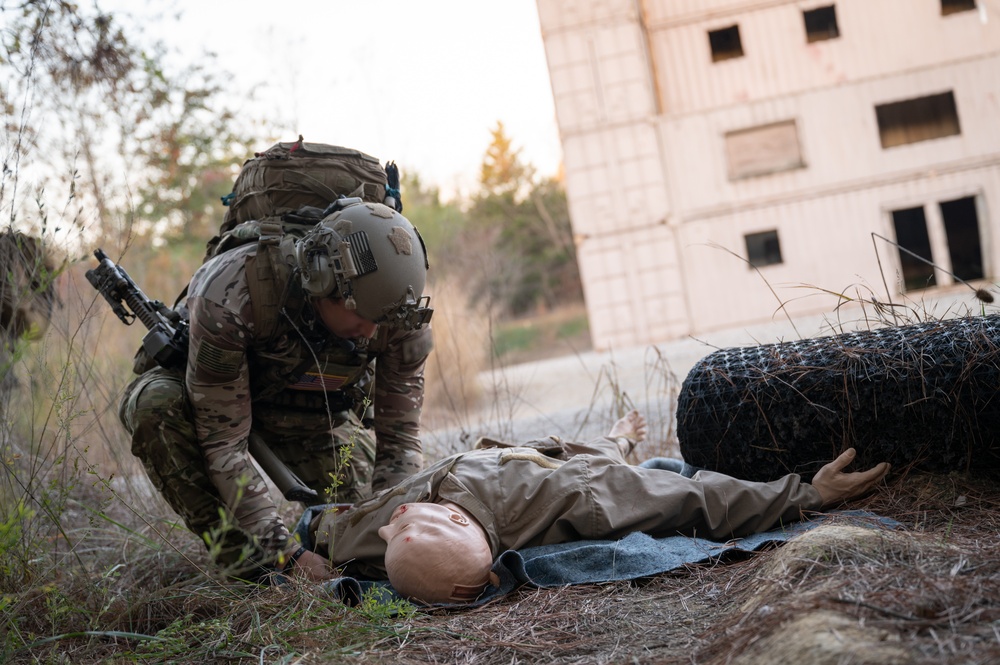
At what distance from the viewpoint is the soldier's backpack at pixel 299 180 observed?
3.30 m

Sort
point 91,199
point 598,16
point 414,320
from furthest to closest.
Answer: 1. point 598,16
2. point 91,199
3. point 414,320

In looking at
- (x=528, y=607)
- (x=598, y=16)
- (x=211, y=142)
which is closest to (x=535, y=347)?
(x=598, y=16)

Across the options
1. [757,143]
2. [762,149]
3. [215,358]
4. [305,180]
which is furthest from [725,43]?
[215,358]

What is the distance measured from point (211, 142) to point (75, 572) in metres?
10.1

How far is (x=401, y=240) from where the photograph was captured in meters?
2.89

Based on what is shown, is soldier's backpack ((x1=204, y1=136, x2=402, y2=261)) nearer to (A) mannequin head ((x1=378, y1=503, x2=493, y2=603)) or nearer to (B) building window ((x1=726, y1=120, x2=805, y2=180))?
(A) mannequin head ((x1=378, y1=503, x2=493, y2=603))

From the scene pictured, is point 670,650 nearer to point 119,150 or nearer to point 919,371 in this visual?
point 919,371

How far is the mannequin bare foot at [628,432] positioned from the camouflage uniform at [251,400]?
30.1 inches

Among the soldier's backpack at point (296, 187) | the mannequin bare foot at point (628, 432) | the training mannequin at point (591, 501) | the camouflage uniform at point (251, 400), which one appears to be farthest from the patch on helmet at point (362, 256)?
the mannequin bare foot at point (628, 432)

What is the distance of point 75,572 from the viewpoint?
2760 millimetres

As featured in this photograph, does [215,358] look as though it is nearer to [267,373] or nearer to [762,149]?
[267,373]

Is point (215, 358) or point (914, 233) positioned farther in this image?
point (914, 233)

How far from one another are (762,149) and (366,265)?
1306 centimetres

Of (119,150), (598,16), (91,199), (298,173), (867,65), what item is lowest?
(298,173)
